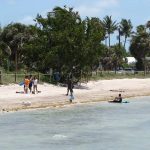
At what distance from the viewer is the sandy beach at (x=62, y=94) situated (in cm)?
3647

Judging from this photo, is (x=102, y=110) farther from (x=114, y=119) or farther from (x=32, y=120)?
(x=32, y=120)

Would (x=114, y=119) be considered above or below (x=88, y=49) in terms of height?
below

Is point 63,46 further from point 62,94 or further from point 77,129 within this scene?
point 77,129

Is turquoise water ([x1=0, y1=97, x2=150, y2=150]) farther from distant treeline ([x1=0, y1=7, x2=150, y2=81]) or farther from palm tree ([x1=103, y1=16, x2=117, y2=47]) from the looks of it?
palm tree ([x1=103, y1=16, x2=117, y2=47])

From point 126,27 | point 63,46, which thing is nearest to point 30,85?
point 63,46

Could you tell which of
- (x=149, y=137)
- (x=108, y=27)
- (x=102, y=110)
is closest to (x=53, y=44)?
(x=102, y=110)

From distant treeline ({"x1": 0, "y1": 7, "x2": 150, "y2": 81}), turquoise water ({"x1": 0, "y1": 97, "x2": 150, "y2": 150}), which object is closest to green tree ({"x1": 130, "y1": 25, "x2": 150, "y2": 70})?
distant treeline ({"x1": 0, "y1": 7, "x2": 150, "y2": 81})

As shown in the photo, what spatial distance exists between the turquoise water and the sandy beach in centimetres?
151

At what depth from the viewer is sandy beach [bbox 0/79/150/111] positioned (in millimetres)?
36469

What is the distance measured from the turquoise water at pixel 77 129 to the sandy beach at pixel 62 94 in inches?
59.5

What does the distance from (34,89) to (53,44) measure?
11275 millimetres

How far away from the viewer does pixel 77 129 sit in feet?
90.0

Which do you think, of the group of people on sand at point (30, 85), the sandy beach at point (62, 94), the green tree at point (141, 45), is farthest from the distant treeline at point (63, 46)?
the green tree at point (141, 45)

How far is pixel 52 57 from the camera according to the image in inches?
2018
